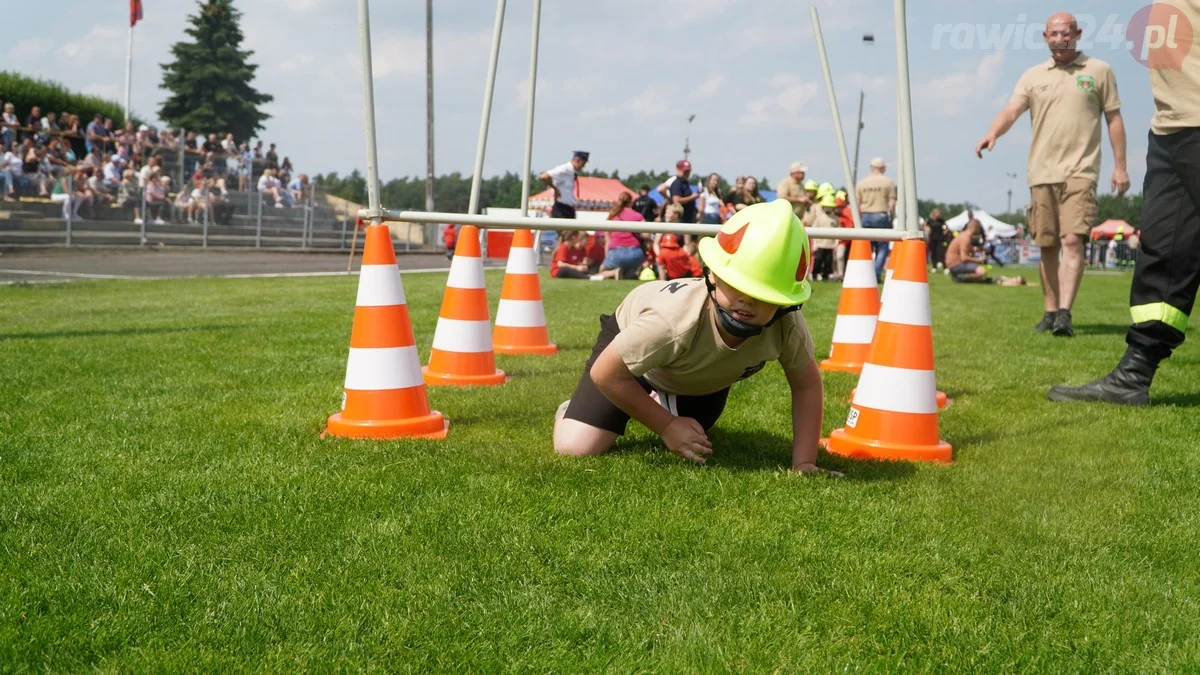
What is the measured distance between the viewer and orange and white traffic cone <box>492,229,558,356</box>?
7.18m

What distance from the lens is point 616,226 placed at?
480cm

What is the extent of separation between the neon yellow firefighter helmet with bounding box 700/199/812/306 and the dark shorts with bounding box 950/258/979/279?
746 inches

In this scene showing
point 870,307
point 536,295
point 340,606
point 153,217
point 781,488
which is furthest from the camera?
point 153,217

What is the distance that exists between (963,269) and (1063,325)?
1278 cm

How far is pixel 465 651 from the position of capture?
2.25 metres

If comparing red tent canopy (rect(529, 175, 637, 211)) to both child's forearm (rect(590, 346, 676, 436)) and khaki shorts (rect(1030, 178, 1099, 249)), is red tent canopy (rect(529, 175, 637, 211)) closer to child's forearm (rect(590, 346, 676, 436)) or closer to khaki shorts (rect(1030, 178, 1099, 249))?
khaki shorts (rect(1030, 178, 1099, 249))

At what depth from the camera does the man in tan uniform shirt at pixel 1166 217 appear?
201 inches

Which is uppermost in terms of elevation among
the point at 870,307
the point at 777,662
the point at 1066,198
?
the point at 1066,198

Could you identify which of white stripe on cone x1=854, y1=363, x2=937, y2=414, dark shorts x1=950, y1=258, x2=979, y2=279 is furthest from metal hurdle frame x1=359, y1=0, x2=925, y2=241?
dark shorts x1=950, y1=258, x2=979, y2=279

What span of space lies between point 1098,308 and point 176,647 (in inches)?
506

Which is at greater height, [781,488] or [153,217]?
[153,217]

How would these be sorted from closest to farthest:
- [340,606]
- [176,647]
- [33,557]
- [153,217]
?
[176,647]
[340,606]
[33,557]
[153,217]

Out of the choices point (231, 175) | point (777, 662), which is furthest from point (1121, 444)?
point (231, 175)

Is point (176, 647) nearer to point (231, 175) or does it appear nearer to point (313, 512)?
point (313, 512)
